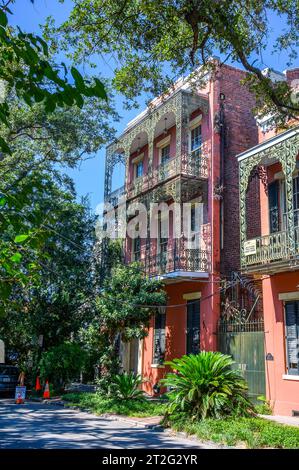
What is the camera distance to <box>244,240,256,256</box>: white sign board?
14888 mm

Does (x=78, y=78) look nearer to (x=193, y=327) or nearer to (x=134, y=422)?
(x=134, y=422)

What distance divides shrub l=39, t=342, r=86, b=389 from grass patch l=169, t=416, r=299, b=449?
31.3 ft

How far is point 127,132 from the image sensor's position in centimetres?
2366

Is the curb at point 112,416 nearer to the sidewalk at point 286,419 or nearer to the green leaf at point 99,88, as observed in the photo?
the sidewalk at point 286,419

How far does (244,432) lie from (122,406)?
641 centimetres

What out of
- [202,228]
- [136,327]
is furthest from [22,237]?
[202,228]

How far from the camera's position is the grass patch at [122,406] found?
14273 millimetres

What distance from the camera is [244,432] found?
30.8 ft

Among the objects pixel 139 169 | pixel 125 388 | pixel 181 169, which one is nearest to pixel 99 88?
pixel 125 388

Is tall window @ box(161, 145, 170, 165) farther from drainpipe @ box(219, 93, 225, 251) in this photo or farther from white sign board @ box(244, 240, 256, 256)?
white sign board @ box(244, 240, 256, 256)

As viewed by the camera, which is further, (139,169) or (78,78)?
(139,169)

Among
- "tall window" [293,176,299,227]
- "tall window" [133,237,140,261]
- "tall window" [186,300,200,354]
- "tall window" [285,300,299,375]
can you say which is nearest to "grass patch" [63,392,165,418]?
"tall window" [186,300,200,354]

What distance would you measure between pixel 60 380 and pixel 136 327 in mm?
5820

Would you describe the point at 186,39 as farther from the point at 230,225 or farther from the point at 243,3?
the point at 230,225
